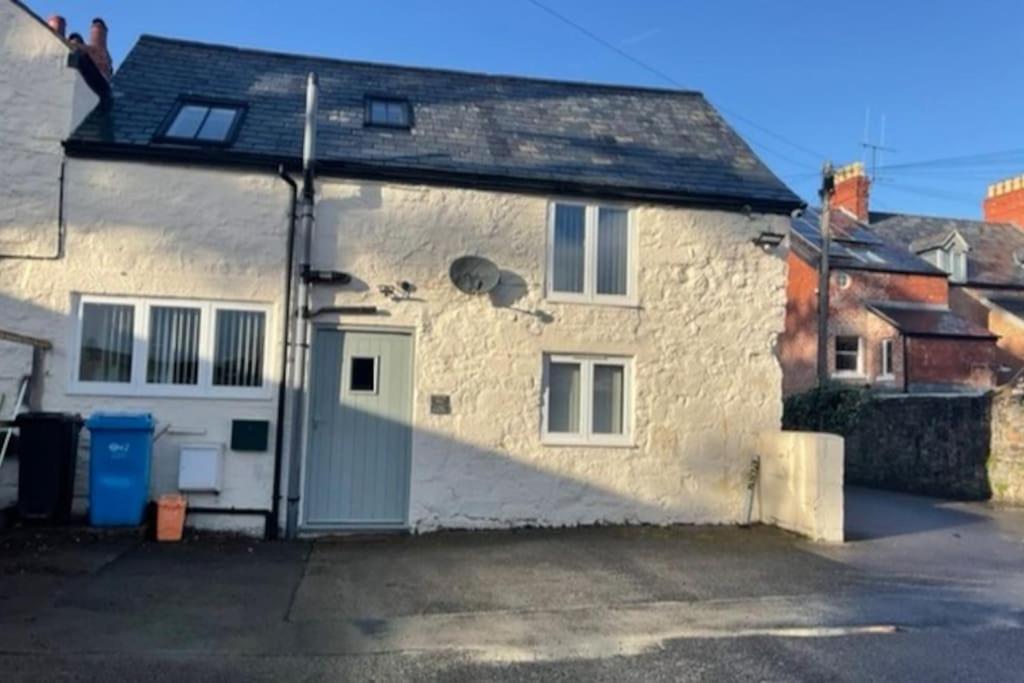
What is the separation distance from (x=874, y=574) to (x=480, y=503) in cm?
428

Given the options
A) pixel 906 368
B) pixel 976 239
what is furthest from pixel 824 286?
pixel 976 239

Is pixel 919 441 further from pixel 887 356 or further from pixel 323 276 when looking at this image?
pixel 323 276

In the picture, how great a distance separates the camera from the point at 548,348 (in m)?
9.77

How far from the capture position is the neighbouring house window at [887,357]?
84.2 ft

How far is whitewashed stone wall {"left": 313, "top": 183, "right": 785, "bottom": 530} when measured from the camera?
9.40 metres

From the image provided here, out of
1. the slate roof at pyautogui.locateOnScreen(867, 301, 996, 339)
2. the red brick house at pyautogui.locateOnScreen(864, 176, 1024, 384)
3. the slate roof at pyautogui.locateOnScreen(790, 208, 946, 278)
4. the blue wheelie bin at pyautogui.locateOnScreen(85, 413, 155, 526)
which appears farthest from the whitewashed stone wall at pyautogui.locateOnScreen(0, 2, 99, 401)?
the red brick house at pyautogui.locateOnScreen(864, 176, 1024, 384)

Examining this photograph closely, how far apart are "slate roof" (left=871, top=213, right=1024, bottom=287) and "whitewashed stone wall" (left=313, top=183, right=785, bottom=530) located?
78.9 ft

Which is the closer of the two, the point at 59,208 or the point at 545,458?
the point at 59,208

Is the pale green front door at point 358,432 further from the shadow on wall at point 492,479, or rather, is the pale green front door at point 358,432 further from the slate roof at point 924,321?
the slate roof at point 924,321

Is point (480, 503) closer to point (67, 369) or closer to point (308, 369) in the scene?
point (308, 369)

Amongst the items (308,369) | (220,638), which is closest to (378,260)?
(308,369)

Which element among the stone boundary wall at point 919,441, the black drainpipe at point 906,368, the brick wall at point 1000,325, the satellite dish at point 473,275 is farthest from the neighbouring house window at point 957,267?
the satellite dish at point 473,275

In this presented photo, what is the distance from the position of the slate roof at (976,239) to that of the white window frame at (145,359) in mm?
28654

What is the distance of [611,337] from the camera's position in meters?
9.95
